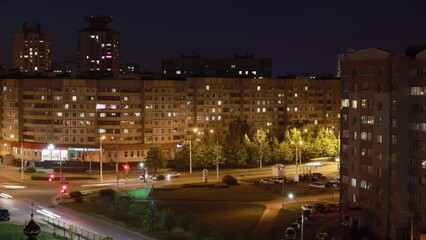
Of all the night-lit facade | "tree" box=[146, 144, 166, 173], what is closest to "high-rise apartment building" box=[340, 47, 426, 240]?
"tree" box=[146, 144, 166, 173]

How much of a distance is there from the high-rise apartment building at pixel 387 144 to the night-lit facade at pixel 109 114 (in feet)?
170

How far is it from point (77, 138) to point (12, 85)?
49.3 feet

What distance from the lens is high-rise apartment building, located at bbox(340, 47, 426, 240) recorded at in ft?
182

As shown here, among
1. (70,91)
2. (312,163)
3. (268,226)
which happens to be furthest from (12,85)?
(268,226)

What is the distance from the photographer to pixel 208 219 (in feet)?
199

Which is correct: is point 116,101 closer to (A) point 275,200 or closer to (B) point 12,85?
(B) point 12,85

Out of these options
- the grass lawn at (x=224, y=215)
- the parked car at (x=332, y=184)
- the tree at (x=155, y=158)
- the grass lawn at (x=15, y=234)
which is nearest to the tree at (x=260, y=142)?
the tree at (x=155, y=158)

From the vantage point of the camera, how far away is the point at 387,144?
57.5 m

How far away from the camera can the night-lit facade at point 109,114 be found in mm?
107938

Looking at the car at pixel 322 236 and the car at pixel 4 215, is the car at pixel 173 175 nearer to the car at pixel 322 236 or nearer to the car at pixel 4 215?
the car at pixel 4 215

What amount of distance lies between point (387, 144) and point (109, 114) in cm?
5910

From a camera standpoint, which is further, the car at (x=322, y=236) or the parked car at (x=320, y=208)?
the parked car at (x=320, y=208)

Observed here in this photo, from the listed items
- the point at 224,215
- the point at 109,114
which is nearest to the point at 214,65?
the point at 109,114

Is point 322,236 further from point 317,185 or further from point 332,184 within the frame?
point 332,184
